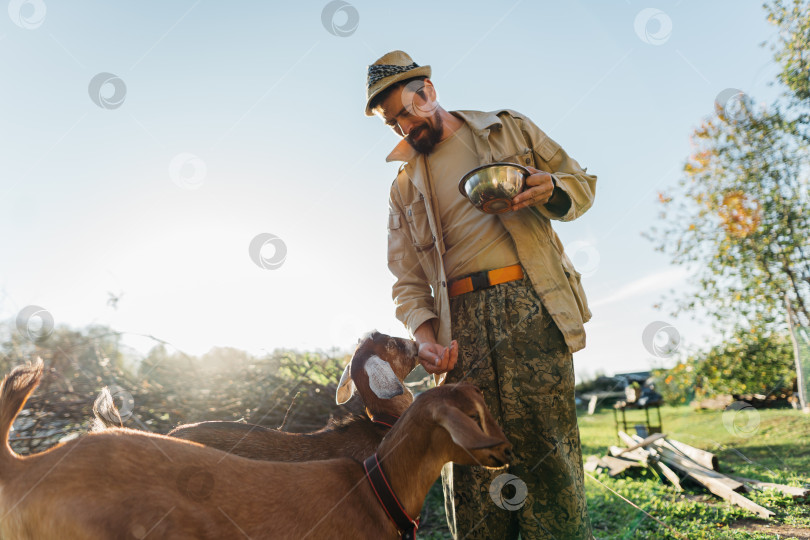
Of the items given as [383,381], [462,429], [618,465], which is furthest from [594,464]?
[462,429]

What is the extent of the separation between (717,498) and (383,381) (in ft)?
22.8

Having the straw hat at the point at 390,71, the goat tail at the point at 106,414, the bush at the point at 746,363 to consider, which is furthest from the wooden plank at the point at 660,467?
the goat tail at the point at 106,414

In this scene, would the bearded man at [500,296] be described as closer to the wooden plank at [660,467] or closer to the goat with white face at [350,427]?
the goat with white face at [350,427]

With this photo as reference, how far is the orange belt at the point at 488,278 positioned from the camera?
3.27 metres

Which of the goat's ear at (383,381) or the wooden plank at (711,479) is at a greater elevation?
the goat's ear at (383,381)

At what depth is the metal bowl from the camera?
286 cm

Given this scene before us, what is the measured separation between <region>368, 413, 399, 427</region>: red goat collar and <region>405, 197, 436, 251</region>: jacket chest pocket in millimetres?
1320

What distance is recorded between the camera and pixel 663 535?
18.1 feet

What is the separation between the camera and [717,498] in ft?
24.4

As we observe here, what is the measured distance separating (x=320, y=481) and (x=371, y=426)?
4.36 ft

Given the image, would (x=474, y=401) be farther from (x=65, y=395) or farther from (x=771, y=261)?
(x=771, y=261)

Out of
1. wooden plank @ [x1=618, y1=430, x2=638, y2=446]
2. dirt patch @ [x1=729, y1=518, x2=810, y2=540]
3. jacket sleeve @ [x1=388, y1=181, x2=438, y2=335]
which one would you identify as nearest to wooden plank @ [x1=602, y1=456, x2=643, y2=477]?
wooden plank @ [x1=618, y1=430, x2=638, y2=446]

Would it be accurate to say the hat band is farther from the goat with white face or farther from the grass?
the grass

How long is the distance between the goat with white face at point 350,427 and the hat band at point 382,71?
2026mm
